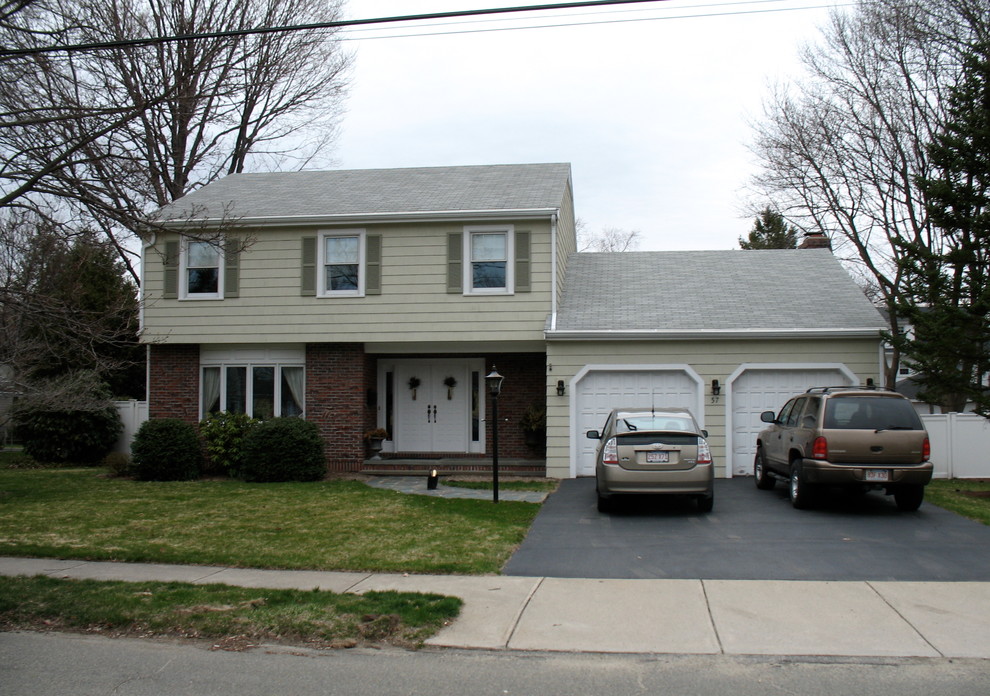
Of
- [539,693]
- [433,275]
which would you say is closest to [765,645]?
[539,693]

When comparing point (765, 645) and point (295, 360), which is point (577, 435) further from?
point (765, 645)

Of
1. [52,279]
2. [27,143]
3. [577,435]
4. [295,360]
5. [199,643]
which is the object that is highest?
[27,143]

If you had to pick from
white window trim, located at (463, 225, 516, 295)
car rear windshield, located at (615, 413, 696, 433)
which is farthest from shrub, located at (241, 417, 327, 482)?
car rear windshield, located at (615, 413, 696, 433)

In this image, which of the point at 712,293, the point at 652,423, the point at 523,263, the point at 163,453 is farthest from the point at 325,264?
the point at 652,423

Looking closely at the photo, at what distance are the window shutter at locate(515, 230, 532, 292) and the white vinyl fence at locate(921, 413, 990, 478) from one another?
840cm

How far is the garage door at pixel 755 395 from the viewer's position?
1612cm

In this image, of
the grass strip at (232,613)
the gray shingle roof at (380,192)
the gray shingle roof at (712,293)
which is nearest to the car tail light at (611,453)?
the gray shingle roof at (712,293)

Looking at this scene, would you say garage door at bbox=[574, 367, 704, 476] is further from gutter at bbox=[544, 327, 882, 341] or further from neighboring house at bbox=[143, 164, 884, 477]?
gutter at bbox=[544, 327, 882, 341]

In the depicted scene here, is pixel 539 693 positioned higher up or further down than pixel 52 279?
further down

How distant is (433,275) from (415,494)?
4979 mm

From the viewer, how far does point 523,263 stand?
1697 cm

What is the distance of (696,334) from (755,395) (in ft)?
5.71

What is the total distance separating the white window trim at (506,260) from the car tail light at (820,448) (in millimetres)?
7364

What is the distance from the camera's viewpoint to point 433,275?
17.2 meters
